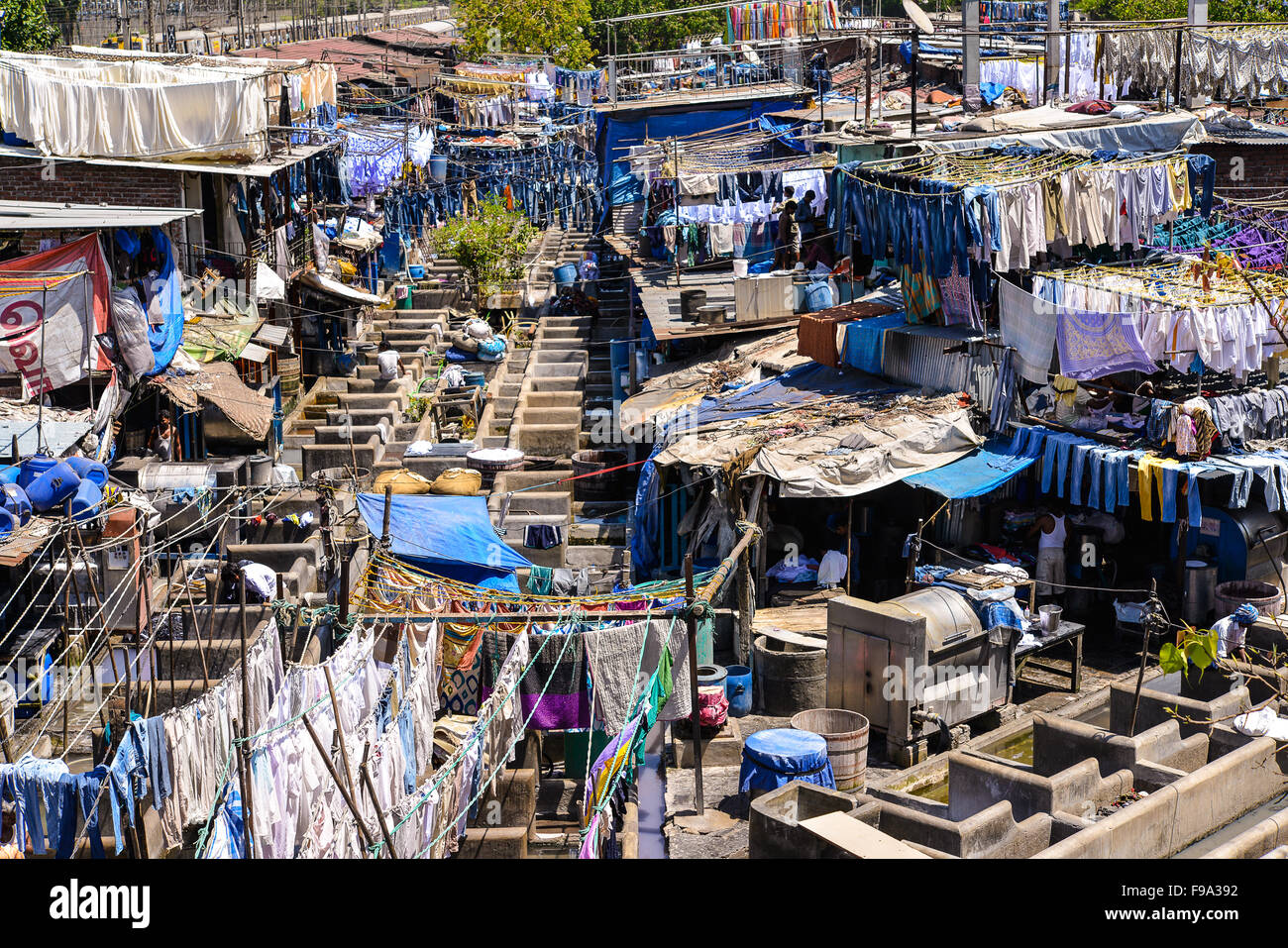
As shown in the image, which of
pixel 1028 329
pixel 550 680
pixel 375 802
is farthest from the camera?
pixel 1028 329

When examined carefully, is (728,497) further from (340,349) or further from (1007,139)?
(340,349)

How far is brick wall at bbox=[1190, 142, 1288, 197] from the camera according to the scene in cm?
2564

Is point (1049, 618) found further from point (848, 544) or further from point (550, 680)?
point (550, 680)

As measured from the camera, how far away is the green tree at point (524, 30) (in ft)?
223

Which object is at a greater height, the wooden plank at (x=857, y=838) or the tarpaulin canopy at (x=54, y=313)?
the tarpaulin canopy at (x=54, y=313)

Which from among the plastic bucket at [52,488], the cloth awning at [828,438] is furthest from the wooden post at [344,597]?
the cloth awning at [828,438]

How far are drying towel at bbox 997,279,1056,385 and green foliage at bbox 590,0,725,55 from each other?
6040 cm

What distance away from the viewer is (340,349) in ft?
113

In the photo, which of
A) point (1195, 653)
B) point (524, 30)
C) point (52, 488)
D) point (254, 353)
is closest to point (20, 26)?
point (254, 353)

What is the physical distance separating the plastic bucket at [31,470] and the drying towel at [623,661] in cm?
672

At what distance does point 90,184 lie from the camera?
25312mm

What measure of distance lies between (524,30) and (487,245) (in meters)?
30.7

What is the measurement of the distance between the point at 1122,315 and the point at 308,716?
465 inches

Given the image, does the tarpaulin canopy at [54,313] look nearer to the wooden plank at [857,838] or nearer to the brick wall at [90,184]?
the brick wall at [90,184]
